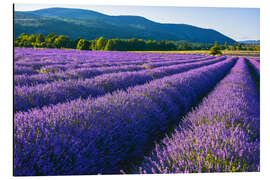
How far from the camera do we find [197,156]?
186 centimetres

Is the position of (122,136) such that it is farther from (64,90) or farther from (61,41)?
(61,41)

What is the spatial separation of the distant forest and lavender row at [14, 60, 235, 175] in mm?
1165

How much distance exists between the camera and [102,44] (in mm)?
4375

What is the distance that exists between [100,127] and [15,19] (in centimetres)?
166

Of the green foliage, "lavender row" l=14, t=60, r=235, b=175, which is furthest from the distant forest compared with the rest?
"lavender row" l=14, t=60, r=235, b=175

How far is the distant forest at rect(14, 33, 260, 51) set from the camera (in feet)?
10.8

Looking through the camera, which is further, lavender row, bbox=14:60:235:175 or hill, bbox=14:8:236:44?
hill, bbox=14:8:236:44

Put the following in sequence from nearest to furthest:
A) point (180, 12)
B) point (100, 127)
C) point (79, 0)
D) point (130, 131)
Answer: point (100, 127)
point (130, 131)
point (79, 0)
point (180, 12)

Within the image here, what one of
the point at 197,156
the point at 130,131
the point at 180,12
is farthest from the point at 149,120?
the point at 180,12

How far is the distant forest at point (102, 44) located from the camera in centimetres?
328

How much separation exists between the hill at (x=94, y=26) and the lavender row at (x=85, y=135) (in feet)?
4.13

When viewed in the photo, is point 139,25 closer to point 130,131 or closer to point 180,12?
point 180,12

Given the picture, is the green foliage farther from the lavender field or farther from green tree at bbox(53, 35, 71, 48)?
the lavender field
